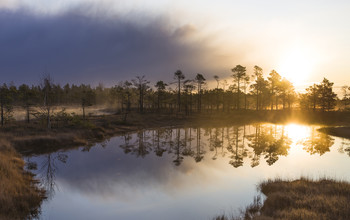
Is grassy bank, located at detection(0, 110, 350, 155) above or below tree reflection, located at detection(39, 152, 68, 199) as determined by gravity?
above

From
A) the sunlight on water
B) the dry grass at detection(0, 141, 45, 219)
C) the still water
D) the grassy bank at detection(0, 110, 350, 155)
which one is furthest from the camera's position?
the sunlight on water

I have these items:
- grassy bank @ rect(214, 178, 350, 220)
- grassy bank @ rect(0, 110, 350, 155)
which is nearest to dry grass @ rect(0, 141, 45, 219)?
grassy bank @ rect(214, 178, 350, 220)

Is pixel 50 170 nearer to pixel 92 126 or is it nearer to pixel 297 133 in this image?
pixel 92 126

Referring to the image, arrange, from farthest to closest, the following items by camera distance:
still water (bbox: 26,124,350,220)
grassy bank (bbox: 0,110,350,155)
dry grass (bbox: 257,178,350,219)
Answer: grassy bank (bbox: 0,110,350,155) < still water (bbox: 26,124,350,220) < dry grass (bbox: 257,178,350,219)

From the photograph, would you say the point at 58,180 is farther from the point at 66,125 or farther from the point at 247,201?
the point at 66,125

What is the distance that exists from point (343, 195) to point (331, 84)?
8219 centimetres

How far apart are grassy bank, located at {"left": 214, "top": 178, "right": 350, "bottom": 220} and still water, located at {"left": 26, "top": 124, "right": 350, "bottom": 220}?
1344 mm

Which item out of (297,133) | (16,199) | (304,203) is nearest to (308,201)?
(304,203)

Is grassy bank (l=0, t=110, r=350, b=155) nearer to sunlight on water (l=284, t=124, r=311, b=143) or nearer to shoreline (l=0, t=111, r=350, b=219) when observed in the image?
shoreline (l=0, t=111, r=350, b=219)

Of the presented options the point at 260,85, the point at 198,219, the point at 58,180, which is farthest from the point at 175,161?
the point at 260,85

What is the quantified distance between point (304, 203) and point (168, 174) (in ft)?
38.3

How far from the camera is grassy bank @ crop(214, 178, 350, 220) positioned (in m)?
9.23

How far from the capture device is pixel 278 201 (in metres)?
11.5

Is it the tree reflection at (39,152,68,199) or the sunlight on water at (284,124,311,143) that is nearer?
the tree reflection at (39,152,68,199)
